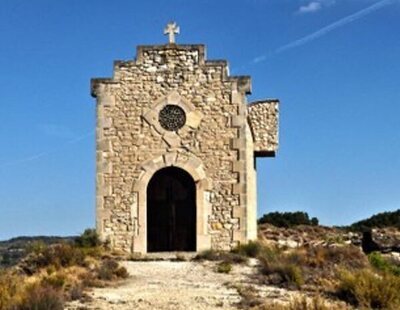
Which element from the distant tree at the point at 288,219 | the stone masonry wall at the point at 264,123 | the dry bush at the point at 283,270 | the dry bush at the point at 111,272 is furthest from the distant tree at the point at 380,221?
the dry bush at the point at 111,272

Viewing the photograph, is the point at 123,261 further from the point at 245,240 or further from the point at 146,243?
the point at 245,240

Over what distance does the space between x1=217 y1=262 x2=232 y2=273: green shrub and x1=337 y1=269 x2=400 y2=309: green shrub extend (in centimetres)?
416

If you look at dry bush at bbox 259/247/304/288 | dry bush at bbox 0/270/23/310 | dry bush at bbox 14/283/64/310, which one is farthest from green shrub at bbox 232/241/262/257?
dry bush at bbox 14/283/64/310

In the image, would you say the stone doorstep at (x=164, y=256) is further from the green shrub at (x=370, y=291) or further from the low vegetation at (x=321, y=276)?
the green shrub at (x=370, y=291)

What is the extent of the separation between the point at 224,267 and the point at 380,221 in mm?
22121

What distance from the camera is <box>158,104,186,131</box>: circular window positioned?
2303 centimetres

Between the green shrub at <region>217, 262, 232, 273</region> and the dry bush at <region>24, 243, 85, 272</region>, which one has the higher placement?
the dry bush at <region>24, 243, 85, 272</region>

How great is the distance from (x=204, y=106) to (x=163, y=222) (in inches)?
142

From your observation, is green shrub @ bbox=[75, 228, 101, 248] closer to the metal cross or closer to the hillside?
the hillside

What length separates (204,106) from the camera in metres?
23.1

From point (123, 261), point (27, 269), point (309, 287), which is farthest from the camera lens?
point (123, 261)

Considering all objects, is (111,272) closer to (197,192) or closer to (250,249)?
(250,249)

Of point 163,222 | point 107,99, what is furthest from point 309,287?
point 107,99

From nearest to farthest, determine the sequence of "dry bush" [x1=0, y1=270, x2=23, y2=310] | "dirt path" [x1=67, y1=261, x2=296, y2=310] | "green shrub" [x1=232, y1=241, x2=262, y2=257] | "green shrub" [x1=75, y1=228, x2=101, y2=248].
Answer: "dry bush" [x1=0, y1=270, x2=23, y2=310] < "dirt path" [x1=67, y1=261, x2=296, y2=310] < "green shrub" [x1=232, y1=241, x2=262, y2=257] < "green shrub" [x1=75, y1=228, x2=101, y2=248]
